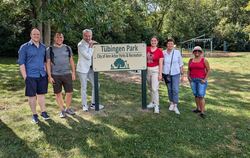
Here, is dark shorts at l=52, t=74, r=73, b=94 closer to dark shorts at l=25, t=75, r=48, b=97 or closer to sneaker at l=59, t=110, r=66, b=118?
dark shorts at l=25, t=75, r=48, b=97

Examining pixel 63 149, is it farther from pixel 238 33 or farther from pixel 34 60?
pixel 238 33

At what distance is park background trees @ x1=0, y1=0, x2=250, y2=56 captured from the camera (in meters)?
7.09

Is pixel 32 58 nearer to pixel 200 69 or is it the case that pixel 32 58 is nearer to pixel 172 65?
pixel 172 65

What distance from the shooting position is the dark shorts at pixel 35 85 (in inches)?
213

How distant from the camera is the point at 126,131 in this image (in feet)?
18.1

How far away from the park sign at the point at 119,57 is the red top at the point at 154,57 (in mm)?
97

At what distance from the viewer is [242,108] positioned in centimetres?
741

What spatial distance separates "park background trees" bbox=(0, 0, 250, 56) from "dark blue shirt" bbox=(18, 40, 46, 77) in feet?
3.87

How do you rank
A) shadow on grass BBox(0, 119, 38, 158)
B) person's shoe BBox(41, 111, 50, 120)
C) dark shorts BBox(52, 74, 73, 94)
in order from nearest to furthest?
shadow on grass BBox(0, 119, 38, 158) < dark shorts BBox(52, 74, 73, 94) < person's shoe BBox(41, 111, 50, 120)

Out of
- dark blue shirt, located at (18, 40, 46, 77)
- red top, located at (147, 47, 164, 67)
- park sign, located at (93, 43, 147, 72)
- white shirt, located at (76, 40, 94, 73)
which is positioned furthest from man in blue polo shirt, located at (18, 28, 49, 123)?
red top, located at (147, 47, 164, 67)

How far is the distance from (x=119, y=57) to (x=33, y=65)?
166cm

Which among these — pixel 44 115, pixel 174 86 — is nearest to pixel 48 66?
pixel 44 115

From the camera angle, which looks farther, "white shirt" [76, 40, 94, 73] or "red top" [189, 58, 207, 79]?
"red top" [189, 58, 207, 79]

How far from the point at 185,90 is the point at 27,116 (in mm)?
4804
